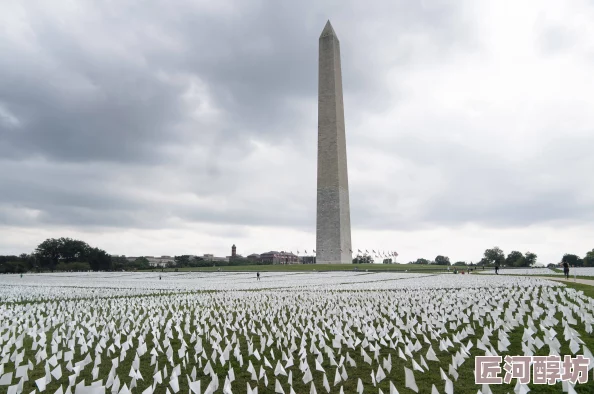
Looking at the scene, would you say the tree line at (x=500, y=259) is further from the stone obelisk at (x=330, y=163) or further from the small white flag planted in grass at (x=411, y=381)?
the small white flag planted in grass at (x=411, y=381)

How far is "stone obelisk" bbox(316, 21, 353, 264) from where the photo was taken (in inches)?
2084

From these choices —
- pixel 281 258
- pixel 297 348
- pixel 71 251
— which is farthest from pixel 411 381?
pixel 281 258

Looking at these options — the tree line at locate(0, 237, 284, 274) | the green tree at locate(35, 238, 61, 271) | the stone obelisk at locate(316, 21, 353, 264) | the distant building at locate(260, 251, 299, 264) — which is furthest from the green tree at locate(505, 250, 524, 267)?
the green tree at locate(35, 238, 61, 271)

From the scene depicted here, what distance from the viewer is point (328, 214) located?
53.6 meters

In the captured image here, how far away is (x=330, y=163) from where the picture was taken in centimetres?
5350

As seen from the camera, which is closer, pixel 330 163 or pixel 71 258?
pixel 330 163

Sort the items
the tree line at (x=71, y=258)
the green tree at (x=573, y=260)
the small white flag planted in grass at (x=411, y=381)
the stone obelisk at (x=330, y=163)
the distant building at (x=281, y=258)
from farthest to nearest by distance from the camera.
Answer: the distant building at (x=281, y=258) < the tree line at (x=71, y=258) < the green tree at (x=573, y=260) < the stone obelisk at (x=330, y=163) < the small white flag planted in grass at (x=411, y=381)

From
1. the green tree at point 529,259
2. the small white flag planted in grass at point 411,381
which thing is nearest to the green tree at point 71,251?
the green tree at point 529,259

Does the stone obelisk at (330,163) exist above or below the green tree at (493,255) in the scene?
above

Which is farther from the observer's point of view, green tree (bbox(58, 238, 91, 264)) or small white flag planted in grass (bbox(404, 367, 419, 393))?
green tree (bbox(58, 238, 91, 264))

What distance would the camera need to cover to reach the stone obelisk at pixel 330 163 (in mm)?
52938

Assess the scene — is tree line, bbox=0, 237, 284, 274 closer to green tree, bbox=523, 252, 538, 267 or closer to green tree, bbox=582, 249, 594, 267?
green tree, bbox=523, 252, 538, 267

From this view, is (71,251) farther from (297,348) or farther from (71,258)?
(297,348)

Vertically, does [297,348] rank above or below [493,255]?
below
